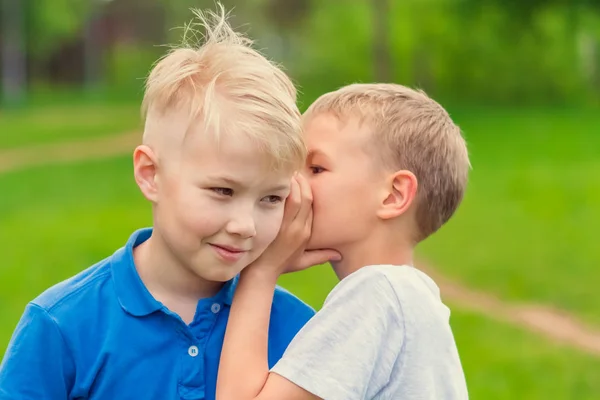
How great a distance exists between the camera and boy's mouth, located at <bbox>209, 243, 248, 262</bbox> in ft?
7.78

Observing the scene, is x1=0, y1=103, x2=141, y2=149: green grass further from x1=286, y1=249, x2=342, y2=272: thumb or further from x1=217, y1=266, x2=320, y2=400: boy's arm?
x1=217, y1=266, x2=320, y2=400: boy's arm

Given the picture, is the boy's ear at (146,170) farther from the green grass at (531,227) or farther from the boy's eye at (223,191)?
the green grass at (531,227)

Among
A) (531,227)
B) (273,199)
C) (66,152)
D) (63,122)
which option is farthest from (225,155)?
(63,122)

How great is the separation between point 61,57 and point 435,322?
161 ft

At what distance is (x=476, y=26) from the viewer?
34094 mm

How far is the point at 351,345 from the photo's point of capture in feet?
7.93

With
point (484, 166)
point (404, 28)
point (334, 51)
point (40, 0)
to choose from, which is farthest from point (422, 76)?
point (484, 166)

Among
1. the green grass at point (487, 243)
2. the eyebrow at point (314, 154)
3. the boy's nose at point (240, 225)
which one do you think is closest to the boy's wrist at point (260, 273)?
the boy's nose at point (240, 225)

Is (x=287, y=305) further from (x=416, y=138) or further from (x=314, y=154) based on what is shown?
(x=416, y=138)

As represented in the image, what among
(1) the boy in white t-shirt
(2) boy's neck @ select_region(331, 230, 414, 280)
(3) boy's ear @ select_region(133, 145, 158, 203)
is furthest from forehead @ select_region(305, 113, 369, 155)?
(3) boy's ear @ select_region(133, 145, 158, 203)

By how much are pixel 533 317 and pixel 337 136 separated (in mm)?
6188

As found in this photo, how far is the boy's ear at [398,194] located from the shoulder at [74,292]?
78cm

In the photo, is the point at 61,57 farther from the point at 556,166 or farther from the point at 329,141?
the point at 329,141

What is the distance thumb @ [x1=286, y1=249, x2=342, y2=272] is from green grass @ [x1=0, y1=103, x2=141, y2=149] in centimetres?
2171
